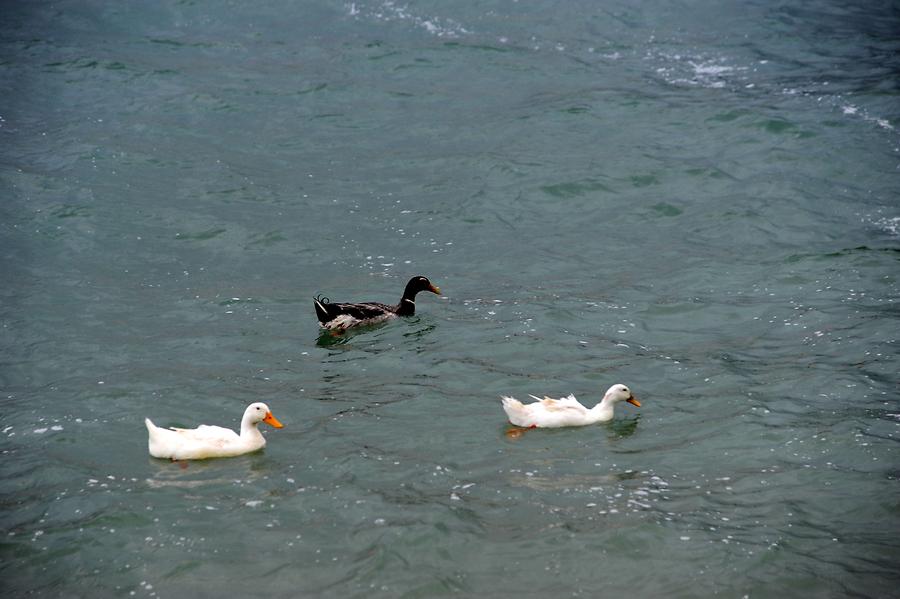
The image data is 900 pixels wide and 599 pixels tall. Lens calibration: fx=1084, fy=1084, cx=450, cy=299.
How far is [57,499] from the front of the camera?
9.67 meters

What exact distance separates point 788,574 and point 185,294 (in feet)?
31.8

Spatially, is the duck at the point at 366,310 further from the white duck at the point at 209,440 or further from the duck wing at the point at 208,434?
the duck wing at the point at 208,434

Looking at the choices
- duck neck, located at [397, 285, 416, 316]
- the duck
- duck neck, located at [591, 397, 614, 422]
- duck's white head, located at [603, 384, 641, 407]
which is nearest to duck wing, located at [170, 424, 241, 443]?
the duck

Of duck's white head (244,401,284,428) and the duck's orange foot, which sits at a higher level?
duck's white head (244,401,284,428)

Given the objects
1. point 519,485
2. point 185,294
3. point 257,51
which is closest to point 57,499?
point 519,485

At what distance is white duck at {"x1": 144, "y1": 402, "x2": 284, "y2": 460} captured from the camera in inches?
408

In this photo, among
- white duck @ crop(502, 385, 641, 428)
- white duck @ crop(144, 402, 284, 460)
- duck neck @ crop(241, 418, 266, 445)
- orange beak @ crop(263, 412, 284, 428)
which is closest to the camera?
white duck @ crop(144, 402, 284, 460)

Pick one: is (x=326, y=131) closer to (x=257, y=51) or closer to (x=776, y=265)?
(x=257, y=51)

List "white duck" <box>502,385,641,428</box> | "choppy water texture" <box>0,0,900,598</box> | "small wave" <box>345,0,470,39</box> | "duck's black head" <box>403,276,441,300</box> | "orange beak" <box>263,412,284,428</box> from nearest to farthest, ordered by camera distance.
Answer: "choppy water texture" <box>0,0,900,598</box>
"orange beak" <box>263,412,284,428</box>
"white duck" <box>502,385,641,428</box>
"duck's black head" <box>403,276,441,300</box>
"small wave" <box>345,0,470,39</box>

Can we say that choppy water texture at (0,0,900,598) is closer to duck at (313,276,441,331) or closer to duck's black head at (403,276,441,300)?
duck at (313,276,441,331)

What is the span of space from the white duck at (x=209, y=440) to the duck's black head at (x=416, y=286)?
447 centimetres

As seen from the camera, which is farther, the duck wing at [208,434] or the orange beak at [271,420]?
the orange beak at [271,420]

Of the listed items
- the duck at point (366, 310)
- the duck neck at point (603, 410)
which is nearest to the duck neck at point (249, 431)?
the duck at point (366, 310)

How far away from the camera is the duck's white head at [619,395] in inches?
445
